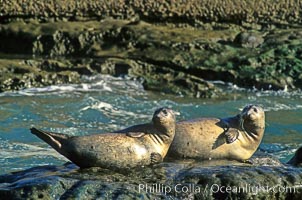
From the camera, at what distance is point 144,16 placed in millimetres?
14695

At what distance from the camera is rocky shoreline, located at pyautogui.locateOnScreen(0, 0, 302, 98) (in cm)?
1241

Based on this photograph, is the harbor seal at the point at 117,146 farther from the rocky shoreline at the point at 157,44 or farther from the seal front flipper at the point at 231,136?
the rocky shoreline at the point at 157,44

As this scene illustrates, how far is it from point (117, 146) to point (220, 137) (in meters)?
0.85

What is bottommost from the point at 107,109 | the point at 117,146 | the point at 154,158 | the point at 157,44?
the point at 107,109

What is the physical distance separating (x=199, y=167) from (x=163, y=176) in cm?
33

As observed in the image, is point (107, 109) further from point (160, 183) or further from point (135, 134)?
point (160, 183)

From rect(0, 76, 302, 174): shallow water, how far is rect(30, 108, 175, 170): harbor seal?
3.00 metres

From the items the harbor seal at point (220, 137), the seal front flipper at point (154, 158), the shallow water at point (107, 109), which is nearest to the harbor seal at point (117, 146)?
the seal front flipper at point (154, 158)

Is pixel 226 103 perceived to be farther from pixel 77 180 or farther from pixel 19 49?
pixel 77 180

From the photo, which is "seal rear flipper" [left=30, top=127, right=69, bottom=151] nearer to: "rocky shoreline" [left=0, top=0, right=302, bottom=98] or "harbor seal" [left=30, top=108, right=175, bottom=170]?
"harbor seal" [left=30, top=108, right=175, bottom=170]

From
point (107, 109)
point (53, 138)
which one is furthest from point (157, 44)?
point (53, 138)

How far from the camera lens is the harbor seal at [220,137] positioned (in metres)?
5.70

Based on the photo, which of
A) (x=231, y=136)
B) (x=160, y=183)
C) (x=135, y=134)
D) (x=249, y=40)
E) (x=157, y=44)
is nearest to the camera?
(x=160, y=183)

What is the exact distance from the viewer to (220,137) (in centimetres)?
575
